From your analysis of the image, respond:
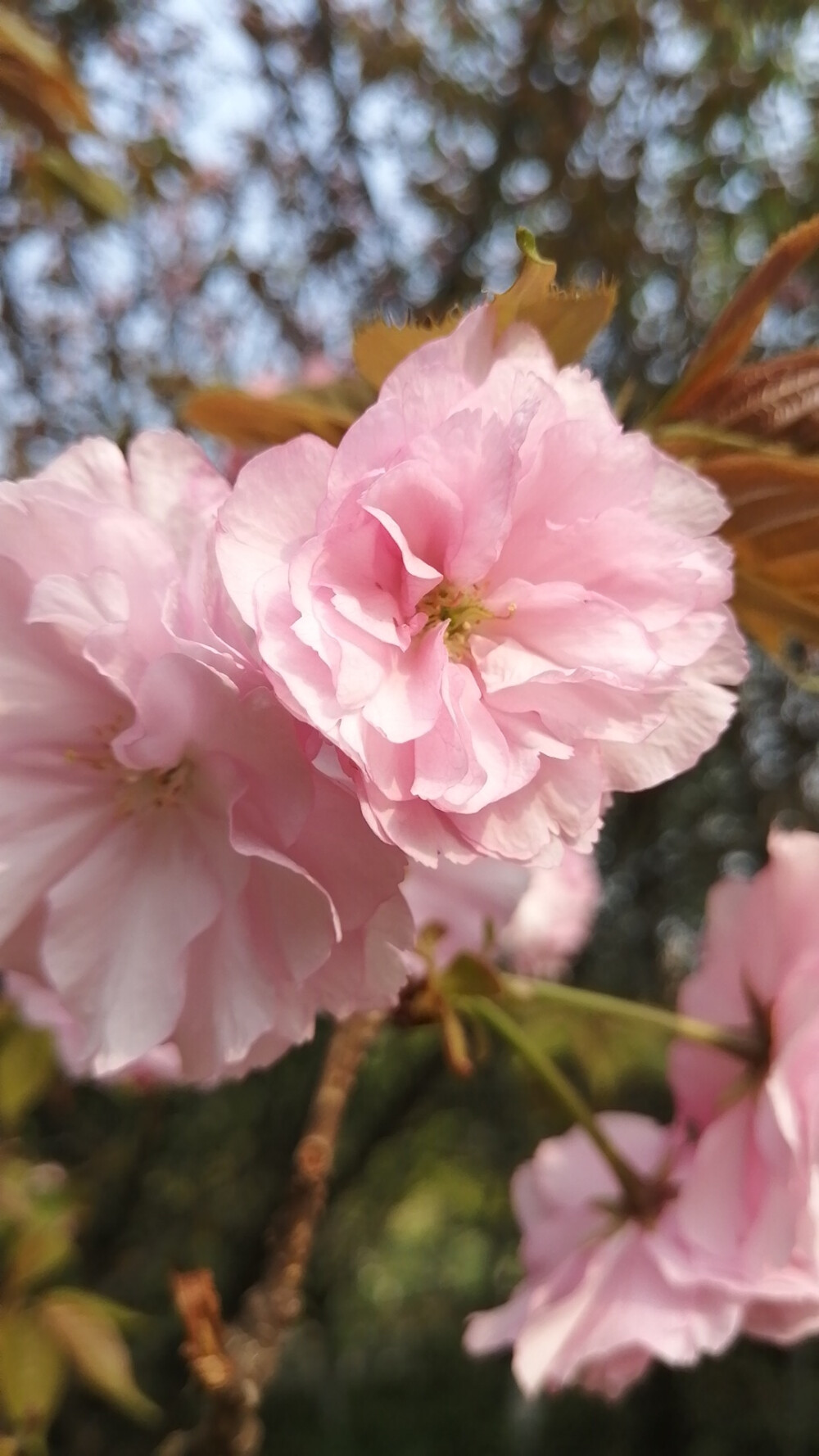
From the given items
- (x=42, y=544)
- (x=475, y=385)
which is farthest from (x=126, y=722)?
(x=475, y=385)

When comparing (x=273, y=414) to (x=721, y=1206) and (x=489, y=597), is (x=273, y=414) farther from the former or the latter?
(x=721, y=1206)

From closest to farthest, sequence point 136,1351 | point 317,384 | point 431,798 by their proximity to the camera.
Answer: point 431,798
point 317,384
point 136,1351

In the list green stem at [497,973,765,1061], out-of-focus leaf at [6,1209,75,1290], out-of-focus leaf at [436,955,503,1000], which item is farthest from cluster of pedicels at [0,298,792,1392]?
out-of-focus leaf at [6,1209,75,1290]

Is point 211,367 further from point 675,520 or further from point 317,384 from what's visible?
point 675,520

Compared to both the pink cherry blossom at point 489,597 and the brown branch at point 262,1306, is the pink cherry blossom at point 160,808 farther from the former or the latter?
the brown branch at point 262,1306

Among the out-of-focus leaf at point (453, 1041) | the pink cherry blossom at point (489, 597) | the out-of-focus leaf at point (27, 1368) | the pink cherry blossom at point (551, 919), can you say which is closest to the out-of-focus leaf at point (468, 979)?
the out-of-focus leaf at point (453, 1041)

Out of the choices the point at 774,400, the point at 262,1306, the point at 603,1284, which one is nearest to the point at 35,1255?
the point at 262,1306
